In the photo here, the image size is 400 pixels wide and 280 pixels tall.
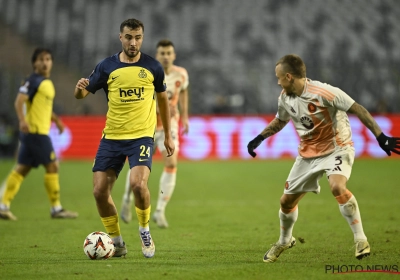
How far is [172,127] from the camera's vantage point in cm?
998

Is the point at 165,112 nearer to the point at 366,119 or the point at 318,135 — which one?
the point at 318,135

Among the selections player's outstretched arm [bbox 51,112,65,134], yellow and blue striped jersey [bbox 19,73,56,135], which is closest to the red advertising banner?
player's outstretched arm [bbox 51,112,65,134]

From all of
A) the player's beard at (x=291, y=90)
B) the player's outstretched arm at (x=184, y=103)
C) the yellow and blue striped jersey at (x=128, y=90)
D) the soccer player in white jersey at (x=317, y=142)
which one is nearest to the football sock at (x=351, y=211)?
the soccer player in white jersey at (x=317, y=142)

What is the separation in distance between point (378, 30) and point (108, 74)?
25.2 metres

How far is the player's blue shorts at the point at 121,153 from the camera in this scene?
658cm

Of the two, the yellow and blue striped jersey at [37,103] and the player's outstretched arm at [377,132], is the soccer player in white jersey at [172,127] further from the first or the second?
the player's outstretched arm at [377,132]

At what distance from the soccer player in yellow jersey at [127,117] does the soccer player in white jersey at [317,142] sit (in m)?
1.27

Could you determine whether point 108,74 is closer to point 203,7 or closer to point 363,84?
point 363,84

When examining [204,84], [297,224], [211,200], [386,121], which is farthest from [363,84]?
[297,224]

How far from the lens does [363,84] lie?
24.4 m

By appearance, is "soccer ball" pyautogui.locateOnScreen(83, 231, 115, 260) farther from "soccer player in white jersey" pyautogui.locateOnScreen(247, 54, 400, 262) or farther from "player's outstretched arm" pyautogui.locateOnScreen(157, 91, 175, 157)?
"soccer player in white jersey" pyautogui.locateOnScreen(247, 54, 400, 262)
